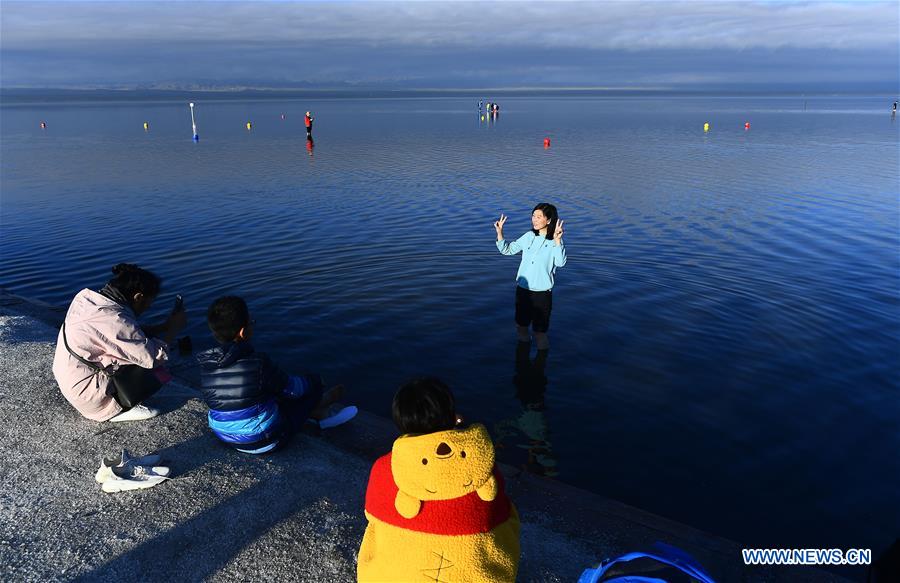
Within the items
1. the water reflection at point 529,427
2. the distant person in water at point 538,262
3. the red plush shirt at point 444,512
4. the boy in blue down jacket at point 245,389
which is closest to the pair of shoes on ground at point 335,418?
the boy in blue down jacket at point 245,389

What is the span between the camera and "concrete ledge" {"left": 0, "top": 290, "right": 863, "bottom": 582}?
15.9 ft

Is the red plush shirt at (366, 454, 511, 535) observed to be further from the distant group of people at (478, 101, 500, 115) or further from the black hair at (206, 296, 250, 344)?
the distant group of people at (478, 101, 500, 115)

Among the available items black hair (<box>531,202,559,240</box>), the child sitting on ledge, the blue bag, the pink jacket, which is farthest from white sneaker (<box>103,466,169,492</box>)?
black hair (<box>531,202,559,240</box>)

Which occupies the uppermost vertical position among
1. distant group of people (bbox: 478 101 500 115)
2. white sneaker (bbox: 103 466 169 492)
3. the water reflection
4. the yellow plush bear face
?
distant group of people (bbox: 478 101 500 115)

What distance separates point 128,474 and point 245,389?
58.0 inches

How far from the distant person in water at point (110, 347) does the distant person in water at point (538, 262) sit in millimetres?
4978

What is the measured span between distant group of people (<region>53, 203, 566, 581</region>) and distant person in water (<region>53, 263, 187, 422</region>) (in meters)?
0.01

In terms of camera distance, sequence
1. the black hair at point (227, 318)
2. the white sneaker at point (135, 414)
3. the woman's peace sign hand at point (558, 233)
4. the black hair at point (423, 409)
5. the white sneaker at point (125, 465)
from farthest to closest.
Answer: the woman's peace sign hand at point (558, 233) < the white sneaker at point (135, 414) < the white sneaker at point (125, 465) < the black hair at point (227, 318) < the black hair at point (423, 409)

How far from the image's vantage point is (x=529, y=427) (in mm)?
8516

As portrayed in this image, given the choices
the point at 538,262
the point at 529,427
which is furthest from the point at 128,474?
the point at 538,262

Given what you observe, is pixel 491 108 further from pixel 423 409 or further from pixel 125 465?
pixel 423 409

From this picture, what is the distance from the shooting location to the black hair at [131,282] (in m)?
6.29

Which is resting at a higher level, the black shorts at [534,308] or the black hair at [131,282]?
the black hair at [131,282]

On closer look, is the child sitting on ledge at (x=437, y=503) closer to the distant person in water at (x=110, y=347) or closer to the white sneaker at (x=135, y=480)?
the white sneaker at (x=135, y=480)
